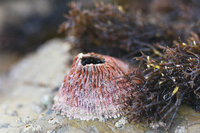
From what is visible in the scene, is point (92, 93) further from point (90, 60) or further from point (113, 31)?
point (113, 31)

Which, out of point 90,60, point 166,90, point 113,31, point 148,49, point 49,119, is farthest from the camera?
point 113,31

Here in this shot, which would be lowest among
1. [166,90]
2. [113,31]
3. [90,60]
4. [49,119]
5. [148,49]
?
[49,119]

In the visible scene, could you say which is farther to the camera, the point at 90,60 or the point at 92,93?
the point at 90,60

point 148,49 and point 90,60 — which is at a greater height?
point 148,49

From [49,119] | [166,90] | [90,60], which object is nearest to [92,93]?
[90,60]

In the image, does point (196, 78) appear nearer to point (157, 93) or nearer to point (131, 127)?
point (157, 93)

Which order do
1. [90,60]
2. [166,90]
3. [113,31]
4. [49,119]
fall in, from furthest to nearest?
1. [113,31]
2. [90,60]
3. [49,119]
4. [166,90]

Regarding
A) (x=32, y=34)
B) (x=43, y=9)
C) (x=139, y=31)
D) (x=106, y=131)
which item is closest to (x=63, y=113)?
(x=106, y=131)

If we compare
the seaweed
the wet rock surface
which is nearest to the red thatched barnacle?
the wet rock surface
